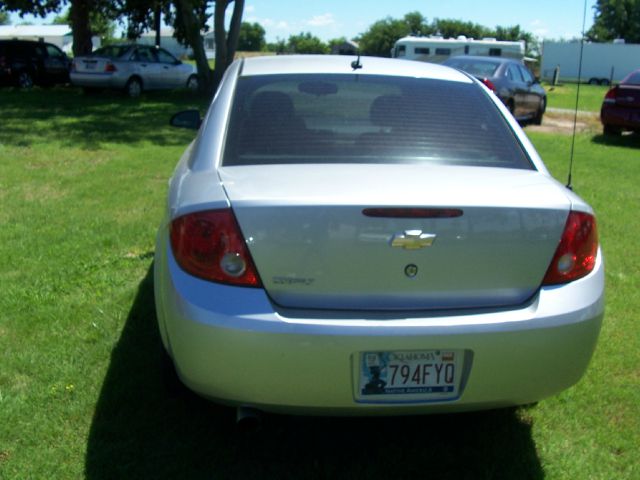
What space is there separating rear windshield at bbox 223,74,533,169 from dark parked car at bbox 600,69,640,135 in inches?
441

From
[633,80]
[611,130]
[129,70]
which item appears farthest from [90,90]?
[633,80]

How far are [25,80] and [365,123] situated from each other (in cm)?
2171

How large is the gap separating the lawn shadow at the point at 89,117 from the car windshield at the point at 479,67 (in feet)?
20.2

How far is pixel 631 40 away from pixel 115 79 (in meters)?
78.9

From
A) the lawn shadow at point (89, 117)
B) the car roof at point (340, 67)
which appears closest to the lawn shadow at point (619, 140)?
the lawn shadow at point (89, 117)

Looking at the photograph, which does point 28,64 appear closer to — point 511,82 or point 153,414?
point 511,82

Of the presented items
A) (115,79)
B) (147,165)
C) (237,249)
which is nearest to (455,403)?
(237,249)

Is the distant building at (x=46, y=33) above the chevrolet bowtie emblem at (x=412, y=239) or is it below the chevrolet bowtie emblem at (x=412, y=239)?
below

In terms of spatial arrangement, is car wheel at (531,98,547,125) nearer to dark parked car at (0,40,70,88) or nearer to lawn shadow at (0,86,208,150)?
lawn shadow at (0,86,208,150)

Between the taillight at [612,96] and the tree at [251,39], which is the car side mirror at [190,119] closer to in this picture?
the taillight at [612,96]

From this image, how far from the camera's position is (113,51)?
21.3m

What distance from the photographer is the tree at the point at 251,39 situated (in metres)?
111

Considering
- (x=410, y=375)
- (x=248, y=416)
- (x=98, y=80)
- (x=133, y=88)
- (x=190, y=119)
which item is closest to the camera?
(x=410, y=375)

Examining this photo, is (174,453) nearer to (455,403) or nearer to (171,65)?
(455,403)
